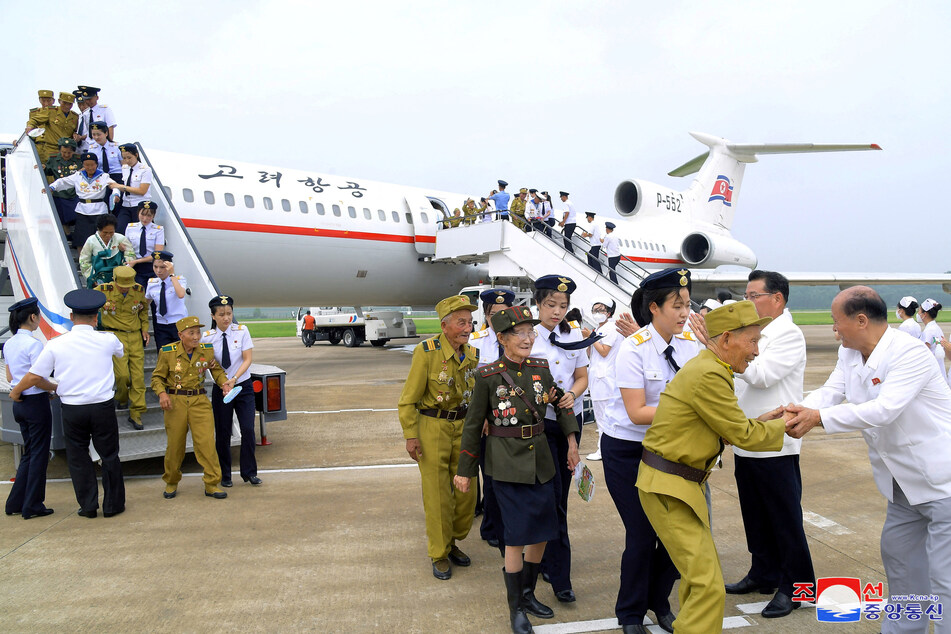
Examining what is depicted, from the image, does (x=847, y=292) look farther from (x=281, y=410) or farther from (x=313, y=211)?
(x=313, y=211)

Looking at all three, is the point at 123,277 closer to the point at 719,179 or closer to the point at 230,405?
the point at 230,405

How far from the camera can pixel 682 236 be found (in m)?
24.8

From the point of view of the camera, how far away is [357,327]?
24.2 metres

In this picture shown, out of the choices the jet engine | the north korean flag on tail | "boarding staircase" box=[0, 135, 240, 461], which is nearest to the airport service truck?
the jet engine

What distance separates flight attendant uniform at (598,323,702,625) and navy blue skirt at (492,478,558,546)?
0.36 meters

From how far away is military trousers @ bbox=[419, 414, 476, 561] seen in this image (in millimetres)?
4090

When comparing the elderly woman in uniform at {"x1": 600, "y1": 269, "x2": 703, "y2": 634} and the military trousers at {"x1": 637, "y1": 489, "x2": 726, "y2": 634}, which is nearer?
the military trousers at {"x1": 637, "y1": 489, "x2": 726, "y2": 634}

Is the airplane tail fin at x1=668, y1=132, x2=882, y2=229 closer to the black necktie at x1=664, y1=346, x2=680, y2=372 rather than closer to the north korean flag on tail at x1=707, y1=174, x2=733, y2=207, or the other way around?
the north korean flag on tail at x1=707, y1=174, x2=733, y2=207

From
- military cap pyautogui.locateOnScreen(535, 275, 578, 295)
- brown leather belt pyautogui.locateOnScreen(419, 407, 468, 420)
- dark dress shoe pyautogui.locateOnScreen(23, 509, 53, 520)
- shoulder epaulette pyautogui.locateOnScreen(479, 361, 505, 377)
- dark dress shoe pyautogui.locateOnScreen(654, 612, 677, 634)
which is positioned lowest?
dark dress shoe pyautogui.locateOnScreen(23, 509, 53, 520)

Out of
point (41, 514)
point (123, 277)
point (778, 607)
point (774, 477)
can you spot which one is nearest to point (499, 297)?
point (774, 477)

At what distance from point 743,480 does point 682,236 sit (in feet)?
73.7

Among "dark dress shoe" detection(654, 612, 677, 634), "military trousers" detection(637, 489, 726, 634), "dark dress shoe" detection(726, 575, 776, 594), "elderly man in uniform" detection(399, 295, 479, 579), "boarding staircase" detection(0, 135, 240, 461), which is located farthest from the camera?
"boarding staircase" detection(0, 135, 240, 461)

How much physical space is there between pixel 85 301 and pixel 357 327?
748 inches

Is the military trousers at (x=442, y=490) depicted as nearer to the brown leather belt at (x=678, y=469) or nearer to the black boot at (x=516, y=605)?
the black boot at (x=516, y=605)
